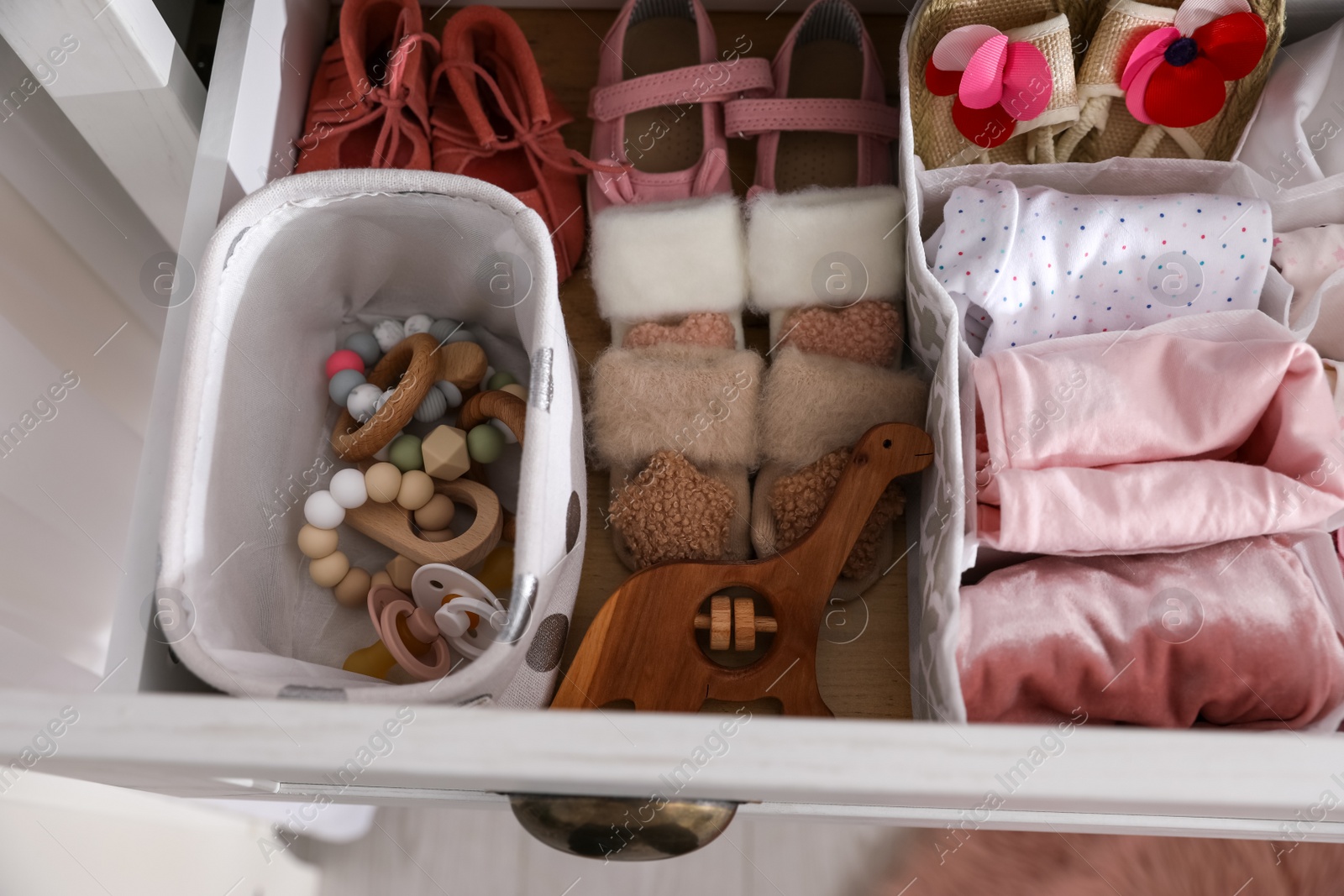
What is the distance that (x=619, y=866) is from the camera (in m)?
0.81

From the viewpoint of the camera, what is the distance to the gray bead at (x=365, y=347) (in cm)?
90

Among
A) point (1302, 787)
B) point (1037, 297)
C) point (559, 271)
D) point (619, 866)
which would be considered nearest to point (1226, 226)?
point (1037, 297)

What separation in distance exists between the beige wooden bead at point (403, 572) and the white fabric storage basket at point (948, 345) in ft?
1.51

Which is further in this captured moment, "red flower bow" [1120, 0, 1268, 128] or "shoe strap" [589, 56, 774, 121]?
"shoe strap" [589, 56, 774, 121]

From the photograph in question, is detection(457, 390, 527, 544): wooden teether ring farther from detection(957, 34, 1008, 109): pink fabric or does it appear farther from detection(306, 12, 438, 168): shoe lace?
detection(957, 34, 1008, 109): pink fabric

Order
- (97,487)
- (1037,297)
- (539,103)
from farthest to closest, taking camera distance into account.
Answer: (97,487) → (539,103) → (1037,297)

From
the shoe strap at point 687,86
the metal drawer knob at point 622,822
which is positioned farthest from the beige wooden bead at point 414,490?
the shoe strap at point 687,86

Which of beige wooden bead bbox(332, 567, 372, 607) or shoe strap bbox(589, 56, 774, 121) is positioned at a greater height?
shoe strap bbox(589, 56, 774, 121)

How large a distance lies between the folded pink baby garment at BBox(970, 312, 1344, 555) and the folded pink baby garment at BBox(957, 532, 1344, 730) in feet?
0.09

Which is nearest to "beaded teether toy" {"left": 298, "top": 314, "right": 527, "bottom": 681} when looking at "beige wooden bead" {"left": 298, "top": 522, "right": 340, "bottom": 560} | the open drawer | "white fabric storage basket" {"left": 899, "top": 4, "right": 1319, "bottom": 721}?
"beige wooden bead" {"left": 298, "top": 522, "right": 340, "bottom": 560}

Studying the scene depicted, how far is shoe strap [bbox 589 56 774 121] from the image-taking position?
3.11 feet

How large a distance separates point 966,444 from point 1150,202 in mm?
Result: 296

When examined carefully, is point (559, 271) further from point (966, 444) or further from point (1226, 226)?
point (1226, 226)

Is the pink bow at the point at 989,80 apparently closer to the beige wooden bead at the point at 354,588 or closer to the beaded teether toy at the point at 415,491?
the beaded teether toy at the point at 415,491
